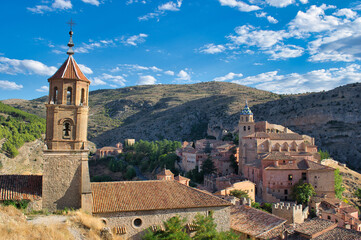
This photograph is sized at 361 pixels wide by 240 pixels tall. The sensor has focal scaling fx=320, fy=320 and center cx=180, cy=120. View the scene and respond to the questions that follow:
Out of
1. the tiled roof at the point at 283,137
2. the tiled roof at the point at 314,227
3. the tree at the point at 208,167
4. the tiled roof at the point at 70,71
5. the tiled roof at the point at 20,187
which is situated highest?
the tiled roof at the point at 70,71

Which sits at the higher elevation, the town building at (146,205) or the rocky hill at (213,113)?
the rocky hill at (213,113)

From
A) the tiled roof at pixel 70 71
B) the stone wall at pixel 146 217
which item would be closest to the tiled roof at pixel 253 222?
the stone wall at pixel 146 217

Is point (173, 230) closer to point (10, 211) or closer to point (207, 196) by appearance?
point (207, 196)

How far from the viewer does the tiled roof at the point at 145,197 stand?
15.0m

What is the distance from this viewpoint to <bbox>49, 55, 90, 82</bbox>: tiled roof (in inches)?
→ 612

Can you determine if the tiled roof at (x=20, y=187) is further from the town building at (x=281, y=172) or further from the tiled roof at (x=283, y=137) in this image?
the tiled roof at (x=283, y=137)

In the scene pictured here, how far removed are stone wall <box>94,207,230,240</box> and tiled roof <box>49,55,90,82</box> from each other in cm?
671

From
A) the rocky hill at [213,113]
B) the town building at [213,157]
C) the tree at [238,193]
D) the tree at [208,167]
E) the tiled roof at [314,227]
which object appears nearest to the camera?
the tiled roof at [314,227]

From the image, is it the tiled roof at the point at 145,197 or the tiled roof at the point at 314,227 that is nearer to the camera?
the tiled roof at the point at 145,197

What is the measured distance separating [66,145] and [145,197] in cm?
458

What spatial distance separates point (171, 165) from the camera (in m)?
58.1

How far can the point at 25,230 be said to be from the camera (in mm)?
10391

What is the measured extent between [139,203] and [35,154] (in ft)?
164

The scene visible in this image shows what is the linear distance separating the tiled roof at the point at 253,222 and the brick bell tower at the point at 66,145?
A: 11.6m
